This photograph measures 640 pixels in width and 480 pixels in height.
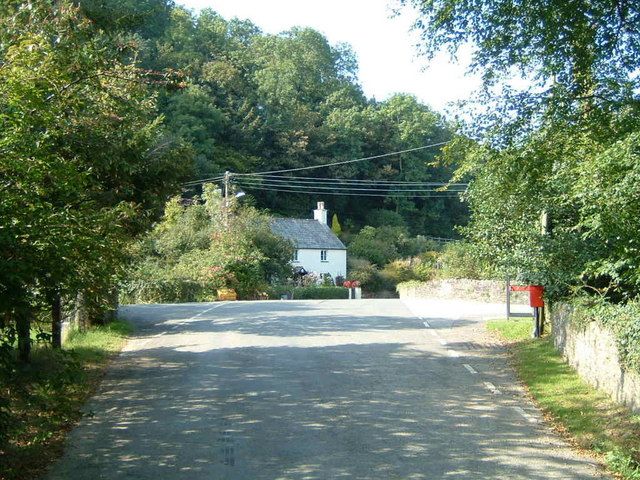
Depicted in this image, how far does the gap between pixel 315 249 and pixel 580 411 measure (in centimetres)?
5675

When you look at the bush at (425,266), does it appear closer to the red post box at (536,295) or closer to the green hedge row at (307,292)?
the green hedge row at (307,292)

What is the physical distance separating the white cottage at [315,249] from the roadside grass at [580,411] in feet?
167

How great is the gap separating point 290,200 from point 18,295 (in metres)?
68.0

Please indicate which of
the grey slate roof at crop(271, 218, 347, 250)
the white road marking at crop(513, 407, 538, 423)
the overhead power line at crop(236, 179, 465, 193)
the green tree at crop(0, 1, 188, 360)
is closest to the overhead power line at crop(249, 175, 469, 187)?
the overhead power line at crop(236, 179, 465, 193)

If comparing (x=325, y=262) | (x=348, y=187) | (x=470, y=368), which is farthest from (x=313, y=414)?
(x=348, y=187)

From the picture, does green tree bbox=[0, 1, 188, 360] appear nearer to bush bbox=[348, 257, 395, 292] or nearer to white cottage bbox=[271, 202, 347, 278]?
bush bbox=[348, 257, 395, 292]

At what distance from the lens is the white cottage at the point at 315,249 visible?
218 ft

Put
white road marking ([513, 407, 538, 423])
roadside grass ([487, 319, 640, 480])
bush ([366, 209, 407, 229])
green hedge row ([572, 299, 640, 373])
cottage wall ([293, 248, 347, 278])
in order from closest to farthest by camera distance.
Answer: roadside grass ([487, 319, 640, 480]) < green hedge row ([572, 299, 640, 373]) < white road marking ([513, 407, 538, 423]) < cottage wall ([293, 248, 347, 278]) < bush ([366, 209, 407, 229])

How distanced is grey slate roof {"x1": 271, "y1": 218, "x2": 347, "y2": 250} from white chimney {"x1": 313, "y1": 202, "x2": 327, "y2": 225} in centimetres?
167

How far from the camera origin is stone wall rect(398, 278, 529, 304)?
33406 millimetres

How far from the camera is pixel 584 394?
1130 cm

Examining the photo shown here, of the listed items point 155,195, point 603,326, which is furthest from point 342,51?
point 603,326

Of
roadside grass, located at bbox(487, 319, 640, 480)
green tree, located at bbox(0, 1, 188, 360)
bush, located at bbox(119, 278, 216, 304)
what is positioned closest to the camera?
green tree, located at bbox(0, 1, 188, 360)

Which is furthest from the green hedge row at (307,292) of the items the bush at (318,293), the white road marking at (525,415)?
the white road marking at (525,415)
